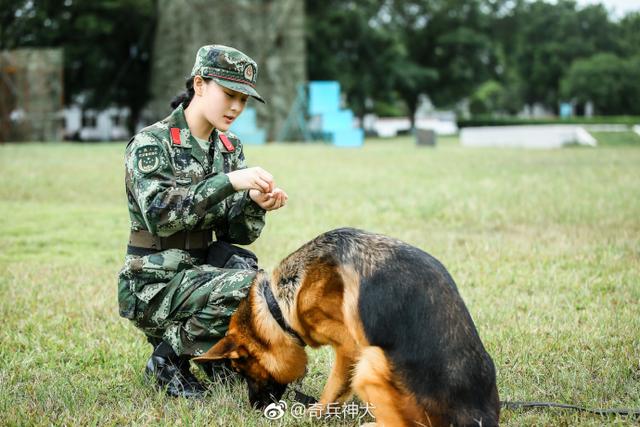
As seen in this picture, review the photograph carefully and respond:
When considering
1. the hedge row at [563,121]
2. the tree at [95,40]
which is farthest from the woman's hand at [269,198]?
the hedge row at [563,121]

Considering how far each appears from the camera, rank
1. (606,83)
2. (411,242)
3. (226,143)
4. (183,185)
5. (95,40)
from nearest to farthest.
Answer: (183,185)
(226,143)
(411,242)
(95,40)
(606,83)

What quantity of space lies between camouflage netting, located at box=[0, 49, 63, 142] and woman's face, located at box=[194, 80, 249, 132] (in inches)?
1125

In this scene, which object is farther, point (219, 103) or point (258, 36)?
point (258, 36)

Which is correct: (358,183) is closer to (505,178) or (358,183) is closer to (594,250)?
(505,178)

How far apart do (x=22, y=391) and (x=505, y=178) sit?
1189cm

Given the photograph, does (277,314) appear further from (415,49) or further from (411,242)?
(415,49)

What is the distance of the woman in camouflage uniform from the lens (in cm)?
355

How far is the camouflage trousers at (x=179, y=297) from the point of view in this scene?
12.1 ft

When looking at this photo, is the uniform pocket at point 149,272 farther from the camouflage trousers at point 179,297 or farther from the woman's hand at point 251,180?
the woman's hand at point 251,180

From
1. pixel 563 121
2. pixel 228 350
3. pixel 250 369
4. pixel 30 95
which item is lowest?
pixel 250 369

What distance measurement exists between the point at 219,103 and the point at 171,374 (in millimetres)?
1464

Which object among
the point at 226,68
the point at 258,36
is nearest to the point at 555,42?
the point at 258,36

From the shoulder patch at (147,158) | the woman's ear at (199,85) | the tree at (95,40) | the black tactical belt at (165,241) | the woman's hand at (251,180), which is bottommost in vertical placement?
the black tactical belt at (165,241)

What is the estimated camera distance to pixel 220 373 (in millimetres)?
3885
